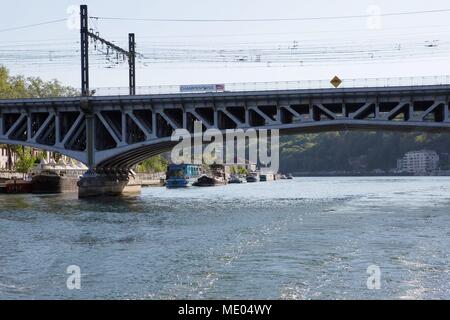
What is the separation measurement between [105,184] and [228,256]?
58.0 m

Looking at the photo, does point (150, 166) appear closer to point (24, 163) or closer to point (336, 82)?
point (24, 163)

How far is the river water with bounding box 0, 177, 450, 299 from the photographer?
878 inches

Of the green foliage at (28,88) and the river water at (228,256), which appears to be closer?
the river water at (228,256)

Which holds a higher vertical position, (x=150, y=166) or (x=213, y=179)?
(x=150, y=166)

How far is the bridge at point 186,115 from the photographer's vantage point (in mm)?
71438

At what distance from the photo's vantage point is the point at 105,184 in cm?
8569

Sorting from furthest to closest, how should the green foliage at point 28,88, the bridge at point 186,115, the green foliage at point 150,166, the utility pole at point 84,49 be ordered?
the green foliage at point 150,166, the green foliage at point 28,88, the utility pole at point 84,49, the bridge at point 186,115

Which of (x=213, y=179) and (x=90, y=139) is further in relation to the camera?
(x=213, y=179)

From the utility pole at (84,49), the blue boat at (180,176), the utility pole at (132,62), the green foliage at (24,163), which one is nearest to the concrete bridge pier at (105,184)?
the utility pole at (84,49)

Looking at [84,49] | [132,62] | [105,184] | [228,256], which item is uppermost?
[84,49]

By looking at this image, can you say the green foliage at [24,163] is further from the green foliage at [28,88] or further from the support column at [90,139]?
the support column at [90,139]

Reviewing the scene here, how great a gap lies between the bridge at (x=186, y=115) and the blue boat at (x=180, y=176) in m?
51.1

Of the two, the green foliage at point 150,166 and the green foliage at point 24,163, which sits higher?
the green foliage at point 24,163

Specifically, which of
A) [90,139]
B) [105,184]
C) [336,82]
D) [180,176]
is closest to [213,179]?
[180,176]
